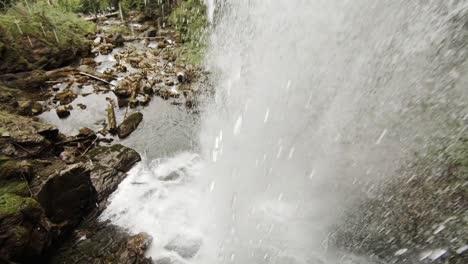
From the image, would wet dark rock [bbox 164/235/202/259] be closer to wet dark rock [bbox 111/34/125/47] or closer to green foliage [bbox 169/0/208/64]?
green foliage [bbox 169/0/208/64]

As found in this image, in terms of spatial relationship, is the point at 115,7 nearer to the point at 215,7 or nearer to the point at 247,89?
the point at 215,7

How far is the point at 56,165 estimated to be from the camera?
5430 mm

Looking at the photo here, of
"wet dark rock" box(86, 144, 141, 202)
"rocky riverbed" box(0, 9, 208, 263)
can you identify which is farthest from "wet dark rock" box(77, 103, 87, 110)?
"wet dark rock" box(86, 144, 141, 202)

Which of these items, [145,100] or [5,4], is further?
[5,4]

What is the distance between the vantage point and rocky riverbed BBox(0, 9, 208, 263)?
4.54 metres

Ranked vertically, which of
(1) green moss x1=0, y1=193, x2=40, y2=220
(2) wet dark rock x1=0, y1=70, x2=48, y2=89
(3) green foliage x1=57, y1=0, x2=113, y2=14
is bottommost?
(2) wet dark rock x1=0, y1=70, x2=48, y2=89

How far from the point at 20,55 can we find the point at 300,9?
12.9 metres

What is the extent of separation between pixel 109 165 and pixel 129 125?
2070mm

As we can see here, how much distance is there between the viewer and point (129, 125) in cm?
842

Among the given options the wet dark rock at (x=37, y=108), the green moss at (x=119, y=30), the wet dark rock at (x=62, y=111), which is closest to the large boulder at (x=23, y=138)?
the wet dark rock at (x=62, y=111)

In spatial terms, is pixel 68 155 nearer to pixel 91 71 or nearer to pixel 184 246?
pixel 184 246

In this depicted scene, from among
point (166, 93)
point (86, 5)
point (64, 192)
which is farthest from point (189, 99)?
point (86, 5)

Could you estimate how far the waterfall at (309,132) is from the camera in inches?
172

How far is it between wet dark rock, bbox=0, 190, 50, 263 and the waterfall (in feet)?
4.95
